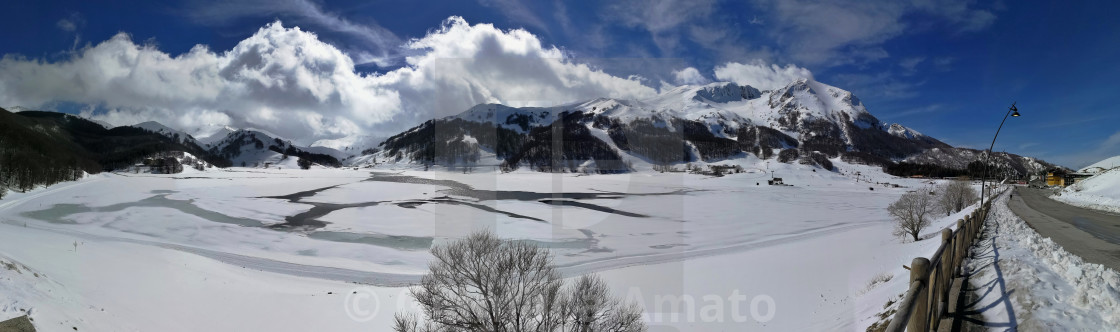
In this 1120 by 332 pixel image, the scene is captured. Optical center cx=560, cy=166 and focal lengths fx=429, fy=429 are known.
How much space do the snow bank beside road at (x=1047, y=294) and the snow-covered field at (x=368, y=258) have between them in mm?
2403

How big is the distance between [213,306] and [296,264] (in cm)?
973

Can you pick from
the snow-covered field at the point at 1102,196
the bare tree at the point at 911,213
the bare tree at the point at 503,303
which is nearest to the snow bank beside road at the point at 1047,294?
the bare tree at the point at 503,303

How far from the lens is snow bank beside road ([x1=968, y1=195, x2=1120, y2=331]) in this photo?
16.6 ft

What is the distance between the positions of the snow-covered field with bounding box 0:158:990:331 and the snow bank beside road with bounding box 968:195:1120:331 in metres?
2.40

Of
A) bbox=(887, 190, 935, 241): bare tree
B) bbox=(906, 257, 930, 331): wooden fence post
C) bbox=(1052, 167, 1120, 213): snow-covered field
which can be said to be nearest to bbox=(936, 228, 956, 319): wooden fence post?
bbox=(906, 257, 930, 331): wooden fence post

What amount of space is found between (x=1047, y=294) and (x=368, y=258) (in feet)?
103

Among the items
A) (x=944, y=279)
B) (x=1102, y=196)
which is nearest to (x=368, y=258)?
(x=944, y=279)

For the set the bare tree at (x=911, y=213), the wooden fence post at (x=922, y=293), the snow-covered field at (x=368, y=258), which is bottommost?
the snow-covered field at (x=368, y=258)

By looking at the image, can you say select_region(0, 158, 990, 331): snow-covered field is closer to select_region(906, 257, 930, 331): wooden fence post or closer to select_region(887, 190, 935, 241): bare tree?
select_region(887, 190, 935, 241): bare tree

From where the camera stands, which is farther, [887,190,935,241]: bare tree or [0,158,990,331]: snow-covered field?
[887,190,935,241]: bare tree

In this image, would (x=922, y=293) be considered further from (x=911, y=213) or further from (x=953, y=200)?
(x=953, y=200)

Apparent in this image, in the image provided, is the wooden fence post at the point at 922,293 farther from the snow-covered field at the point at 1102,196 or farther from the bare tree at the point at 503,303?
the snow-covered field at the point at 1102,196

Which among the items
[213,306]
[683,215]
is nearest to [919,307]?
[213,306]

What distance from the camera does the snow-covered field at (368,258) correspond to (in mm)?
16062
